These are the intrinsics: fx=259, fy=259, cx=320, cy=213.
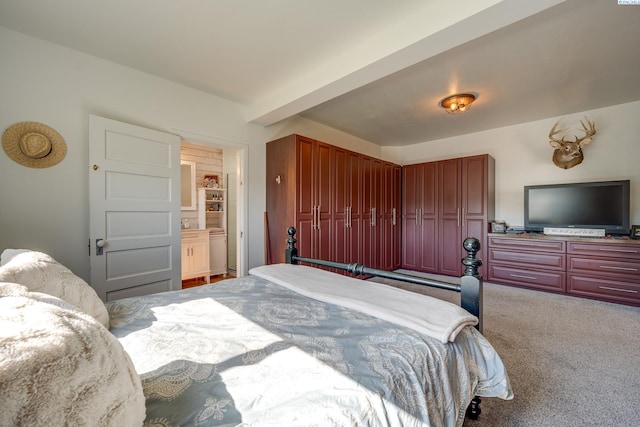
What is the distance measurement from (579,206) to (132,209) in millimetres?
5824

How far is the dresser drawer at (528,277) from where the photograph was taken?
369cm

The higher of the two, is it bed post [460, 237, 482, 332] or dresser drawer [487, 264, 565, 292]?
bed post [460, 237, 482, 332]

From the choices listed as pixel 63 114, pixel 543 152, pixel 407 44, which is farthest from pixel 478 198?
pixel 63 114

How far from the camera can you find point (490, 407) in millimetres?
1598

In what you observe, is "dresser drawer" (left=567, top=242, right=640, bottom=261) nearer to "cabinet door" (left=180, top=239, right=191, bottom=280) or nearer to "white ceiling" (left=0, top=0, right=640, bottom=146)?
"white ceiling" (left=0, top=0, right=640, bottom=146)

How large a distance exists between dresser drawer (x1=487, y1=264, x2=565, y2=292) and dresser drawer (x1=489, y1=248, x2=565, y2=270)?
90 mm

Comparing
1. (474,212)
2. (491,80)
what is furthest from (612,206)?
(491,80)

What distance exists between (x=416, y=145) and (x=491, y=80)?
2.78m

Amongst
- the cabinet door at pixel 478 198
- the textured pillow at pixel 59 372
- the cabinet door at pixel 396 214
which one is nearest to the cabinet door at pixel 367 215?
the cabinet door at pixel 396 214

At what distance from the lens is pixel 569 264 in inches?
142

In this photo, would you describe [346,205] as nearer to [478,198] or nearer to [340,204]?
[340,204]

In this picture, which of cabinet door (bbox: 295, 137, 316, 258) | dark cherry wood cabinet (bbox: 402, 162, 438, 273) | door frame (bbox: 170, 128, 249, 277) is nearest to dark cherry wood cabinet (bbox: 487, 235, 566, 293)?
dark cherry wood cabinet (bbox: 402, 162, 438, 273)

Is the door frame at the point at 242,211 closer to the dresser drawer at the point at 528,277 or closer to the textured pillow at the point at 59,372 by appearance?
the textured pillow at the point at 59,372

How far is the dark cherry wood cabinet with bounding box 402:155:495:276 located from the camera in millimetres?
4426
